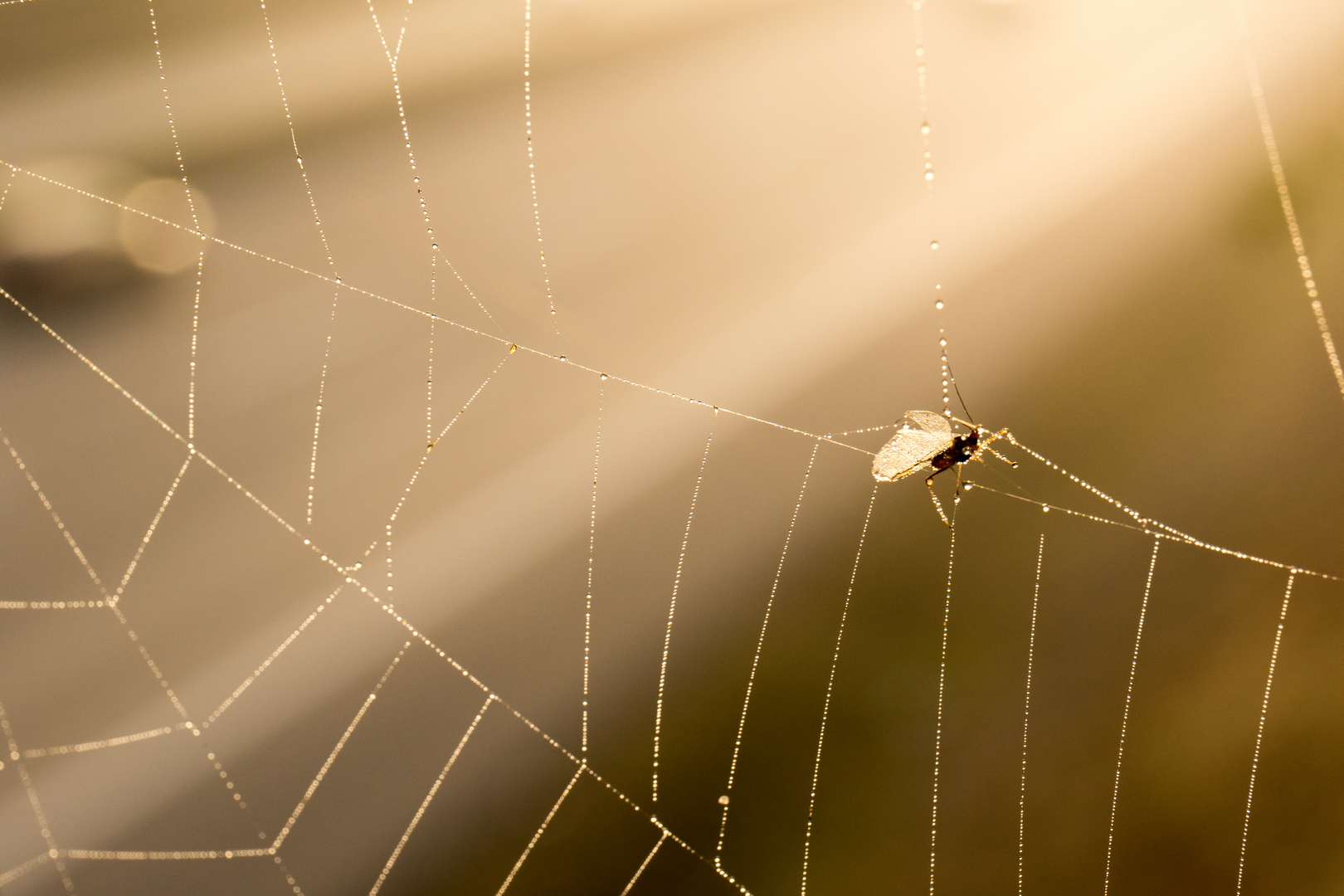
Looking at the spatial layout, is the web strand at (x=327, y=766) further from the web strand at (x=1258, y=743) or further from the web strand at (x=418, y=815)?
the web strand at (x=1258, y=743)

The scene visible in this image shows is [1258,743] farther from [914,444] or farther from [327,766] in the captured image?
[327,766]

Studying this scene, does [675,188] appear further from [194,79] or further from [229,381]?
[229,381]

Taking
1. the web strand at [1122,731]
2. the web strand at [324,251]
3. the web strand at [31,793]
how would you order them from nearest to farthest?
the web strand at [324,251]
the web strand at [31,793]
the web strand at [1122,731]

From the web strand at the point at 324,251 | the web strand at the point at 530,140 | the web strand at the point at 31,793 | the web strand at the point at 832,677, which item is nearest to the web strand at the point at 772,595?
the web strand at the point at 832,677

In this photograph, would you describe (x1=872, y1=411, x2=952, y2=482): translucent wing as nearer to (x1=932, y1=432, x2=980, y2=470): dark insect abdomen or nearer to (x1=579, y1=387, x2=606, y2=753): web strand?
(x1=932, y1=432, x2=980, y2=470): dark insect abdomen

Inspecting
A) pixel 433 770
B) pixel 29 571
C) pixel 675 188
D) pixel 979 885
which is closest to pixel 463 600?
pixel 433 770

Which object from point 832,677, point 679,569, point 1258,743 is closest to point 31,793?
point 679,569

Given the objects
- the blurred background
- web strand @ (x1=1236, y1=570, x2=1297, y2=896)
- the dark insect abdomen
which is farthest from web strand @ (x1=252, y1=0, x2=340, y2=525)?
web strand @ (x1=1236, y1=570, x2=1297, y2=896)
